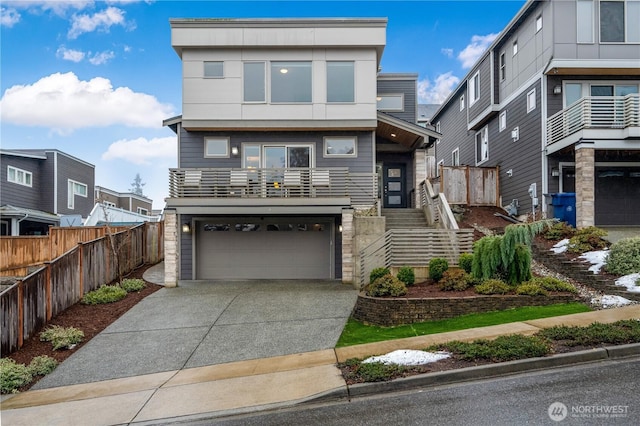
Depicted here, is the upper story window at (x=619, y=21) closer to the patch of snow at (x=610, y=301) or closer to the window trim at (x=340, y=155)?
the window trim at (x=340, y=155)

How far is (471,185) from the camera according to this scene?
747 inches

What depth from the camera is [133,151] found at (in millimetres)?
48219

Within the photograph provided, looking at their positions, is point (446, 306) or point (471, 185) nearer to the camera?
point (446, 306)

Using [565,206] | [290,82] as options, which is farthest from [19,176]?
[565,206]

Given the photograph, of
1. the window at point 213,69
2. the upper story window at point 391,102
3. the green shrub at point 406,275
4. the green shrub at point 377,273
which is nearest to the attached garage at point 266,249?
the green shrub at point 377,273

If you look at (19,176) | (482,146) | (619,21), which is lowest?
(19,176)

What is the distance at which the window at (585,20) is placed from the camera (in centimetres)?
1523

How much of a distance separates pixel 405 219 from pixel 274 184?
196 inches

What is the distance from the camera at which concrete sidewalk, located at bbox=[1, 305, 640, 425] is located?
553 cm

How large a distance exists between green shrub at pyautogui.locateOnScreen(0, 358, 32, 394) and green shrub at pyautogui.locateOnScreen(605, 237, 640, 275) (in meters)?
12.4

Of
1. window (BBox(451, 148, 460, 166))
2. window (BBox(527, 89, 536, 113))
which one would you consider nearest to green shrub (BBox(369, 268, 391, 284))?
window (BBox(527, 89, 536, 113))

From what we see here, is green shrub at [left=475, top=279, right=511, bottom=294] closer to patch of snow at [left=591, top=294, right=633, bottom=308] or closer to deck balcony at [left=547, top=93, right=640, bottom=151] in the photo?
patch of snow at [left=591, top=294, right=633, bottom=308]

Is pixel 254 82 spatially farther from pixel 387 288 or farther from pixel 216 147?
pixel 387 288

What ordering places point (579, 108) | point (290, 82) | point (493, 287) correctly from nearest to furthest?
point (493, 287) → point (579, 108) → point (290, 82)
